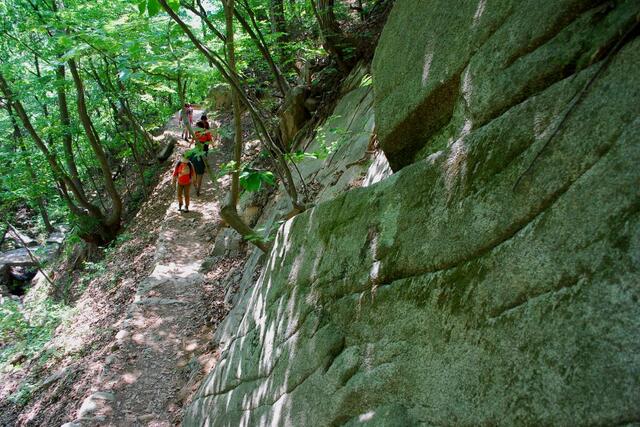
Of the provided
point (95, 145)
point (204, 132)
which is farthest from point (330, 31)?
point (95, 145)

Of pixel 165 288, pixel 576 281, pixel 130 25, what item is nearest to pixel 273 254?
pixel 576 281

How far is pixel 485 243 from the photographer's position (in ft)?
7.63

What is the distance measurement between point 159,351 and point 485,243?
7.02 metres

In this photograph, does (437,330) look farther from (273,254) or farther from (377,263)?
(273,254)

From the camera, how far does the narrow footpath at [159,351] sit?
6.65 metres

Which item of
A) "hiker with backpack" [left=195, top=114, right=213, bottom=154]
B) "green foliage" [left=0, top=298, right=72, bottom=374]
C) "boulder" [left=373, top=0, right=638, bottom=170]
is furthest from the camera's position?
"hiker with backpack" [left=195, top=114, right=213, bottom=154]

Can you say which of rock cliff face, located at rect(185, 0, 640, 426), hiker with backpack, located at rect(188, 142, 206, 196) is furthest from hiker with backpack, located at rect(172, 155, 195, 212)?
rock cliff face, located at rect(185, 0, 640, 426)

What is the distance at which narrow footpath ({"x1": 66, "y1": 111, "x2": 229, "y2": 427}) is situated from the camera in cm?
665

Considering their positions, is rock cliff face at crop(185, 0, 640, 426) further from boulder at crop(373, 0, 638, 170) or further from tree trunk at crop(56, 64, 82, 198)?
tree trunk at crop(56, 64, 82, 198)

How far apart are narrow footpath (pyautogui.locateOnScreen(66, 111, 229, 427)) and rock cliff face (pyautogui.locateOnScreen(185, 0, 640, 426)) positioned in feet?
11.1

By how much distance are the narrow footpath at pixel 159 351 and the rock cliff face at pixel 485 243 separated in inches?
133

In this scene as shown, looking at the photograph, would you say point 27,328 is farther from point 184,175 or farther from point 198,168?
point 198,168

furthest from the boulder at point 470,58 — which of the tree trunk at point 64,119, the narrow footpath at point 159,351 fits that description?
the tree trunk at point 64,119

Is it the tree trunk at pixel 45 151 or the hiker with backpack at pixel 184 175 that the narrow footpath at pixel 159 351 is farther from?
the tree trunk at pixel 45 151
